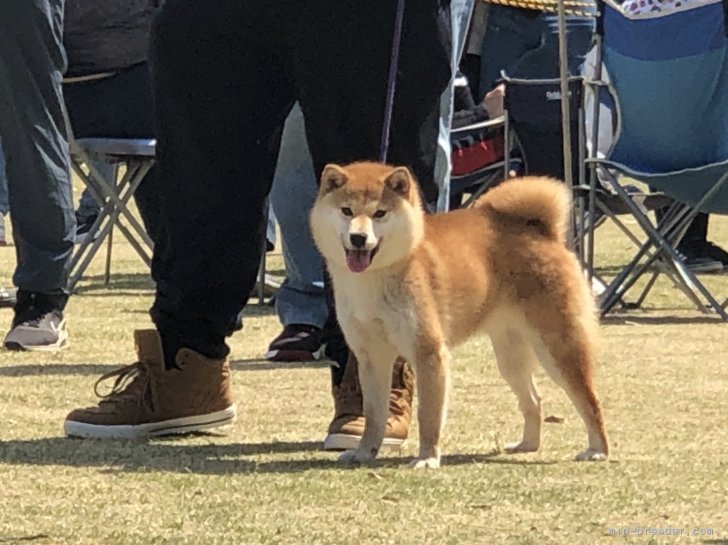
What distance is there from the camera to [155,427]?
4.16m

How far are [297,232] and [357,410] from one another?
6.50 ft

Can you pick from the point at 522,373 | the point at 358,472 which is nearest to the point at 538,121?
the point at 522,373

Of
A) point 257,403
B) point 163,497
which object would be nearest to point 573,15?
point 257,403

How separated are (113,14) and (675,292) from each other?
2.78 m

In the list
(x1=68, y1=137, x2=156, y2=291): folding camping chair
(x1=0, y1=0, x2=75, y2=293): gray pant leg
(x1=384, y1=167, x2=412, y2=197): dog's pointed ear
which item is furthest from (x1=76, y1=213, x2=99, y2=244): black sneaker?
(x1=384, y1=167, x2=412, y2=197): dog's pointed ear

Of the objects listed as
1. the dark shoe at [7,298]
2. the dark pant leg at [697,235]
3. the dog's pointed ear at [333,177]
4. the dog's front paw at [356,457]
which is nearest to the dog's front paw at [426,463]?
the dog's front paw at [356,457]

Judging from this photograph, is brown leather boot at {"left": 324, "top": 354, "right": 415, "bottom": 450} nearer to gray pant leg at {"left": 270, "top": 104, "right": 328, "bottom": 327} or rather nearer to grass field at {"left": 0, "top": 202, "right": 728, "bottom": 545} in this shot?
grass field at {"left": 0, "top": 202, "right": 728, "bottom": 545}

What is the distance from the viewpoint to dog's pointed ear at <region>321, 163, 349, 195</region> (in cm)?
375

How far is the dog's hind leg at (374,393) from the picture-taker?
151 inches

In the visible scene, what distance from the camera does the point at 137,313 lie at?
679 centimetres

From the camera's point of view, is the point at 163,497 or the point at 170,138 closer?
the point at 163,497

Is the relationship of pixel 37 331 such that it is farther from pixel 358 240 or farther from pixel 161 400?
pixel 358 240

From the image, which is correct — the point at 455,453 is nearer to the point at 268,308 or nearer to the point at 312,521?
the point at 312,521

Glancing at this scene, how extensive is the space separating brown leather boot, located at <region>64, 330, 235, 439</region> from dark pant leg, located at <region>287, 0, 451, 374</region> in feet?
1.99
